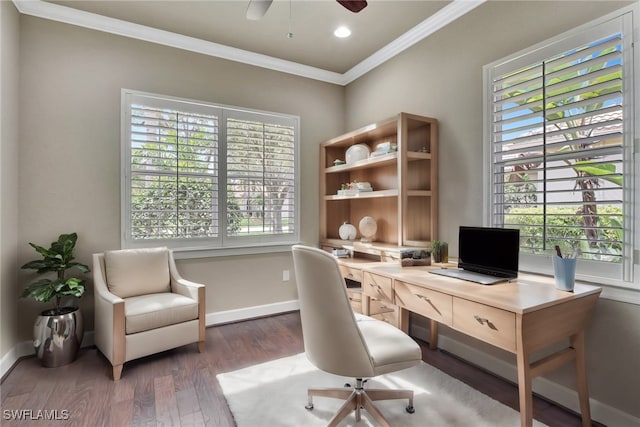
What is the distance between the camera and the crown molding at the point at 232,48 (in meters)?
2.66

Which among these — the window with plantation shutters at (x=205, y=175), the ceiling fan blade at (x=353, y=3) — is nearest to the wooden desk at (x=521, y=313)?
the ceiling fan blade at (x=353, y=3)

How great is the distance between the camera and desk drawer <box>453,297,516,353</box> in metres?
1.51

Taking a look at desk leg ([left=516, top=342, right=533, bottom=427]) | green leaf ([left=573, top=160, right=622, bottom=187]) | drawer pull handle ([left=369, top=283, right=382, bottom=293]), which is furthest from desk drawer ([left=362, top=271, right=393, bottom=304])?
green leaf ([left=573, top=160, right=622, bottom=187])

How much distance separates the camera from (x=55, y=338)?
2.46 meters

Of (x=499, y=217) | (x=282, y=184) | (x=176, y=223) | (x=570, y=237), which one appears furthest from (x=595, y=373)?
(x=176, y=223)

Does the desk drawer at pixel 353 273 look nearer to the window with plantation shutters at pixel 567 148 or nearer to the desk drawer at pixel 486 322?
the desk drawer at pixel 486 322

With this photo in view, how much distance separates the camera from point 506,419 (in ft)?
6.06

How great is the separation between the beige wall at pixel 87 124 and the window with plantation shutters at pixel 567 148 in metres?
2.53

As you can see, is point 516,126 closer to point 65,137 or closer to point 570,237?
point 570,237

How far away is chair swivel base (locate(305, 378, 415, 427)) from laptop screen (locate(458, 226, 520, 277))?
0.93m

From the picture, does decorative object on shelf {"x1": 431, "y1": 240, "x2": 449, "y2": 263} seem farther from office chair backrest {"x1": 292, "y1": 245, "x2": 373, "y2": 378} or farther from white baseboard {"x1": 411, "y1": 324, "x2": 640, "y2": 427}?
office chair backrest {"x1": 292, "y1": 245, "x2": 373, "y2": 378}

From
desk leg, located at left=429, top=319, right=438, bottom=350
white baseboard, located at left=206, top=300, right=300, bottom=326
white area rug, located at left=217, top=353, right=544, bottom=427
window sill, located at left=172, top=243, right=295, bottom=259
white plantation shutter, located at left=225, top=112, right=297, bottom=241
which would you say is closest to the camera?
white area rug, located at left=217, top=353, right=544, bottom=427

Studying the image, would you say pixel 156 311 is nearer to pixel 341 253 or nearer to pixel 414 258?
pixel 341 253

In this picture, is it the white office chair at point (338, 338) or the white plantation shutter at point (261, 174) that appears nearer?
the white office chair at point (338, 338)
